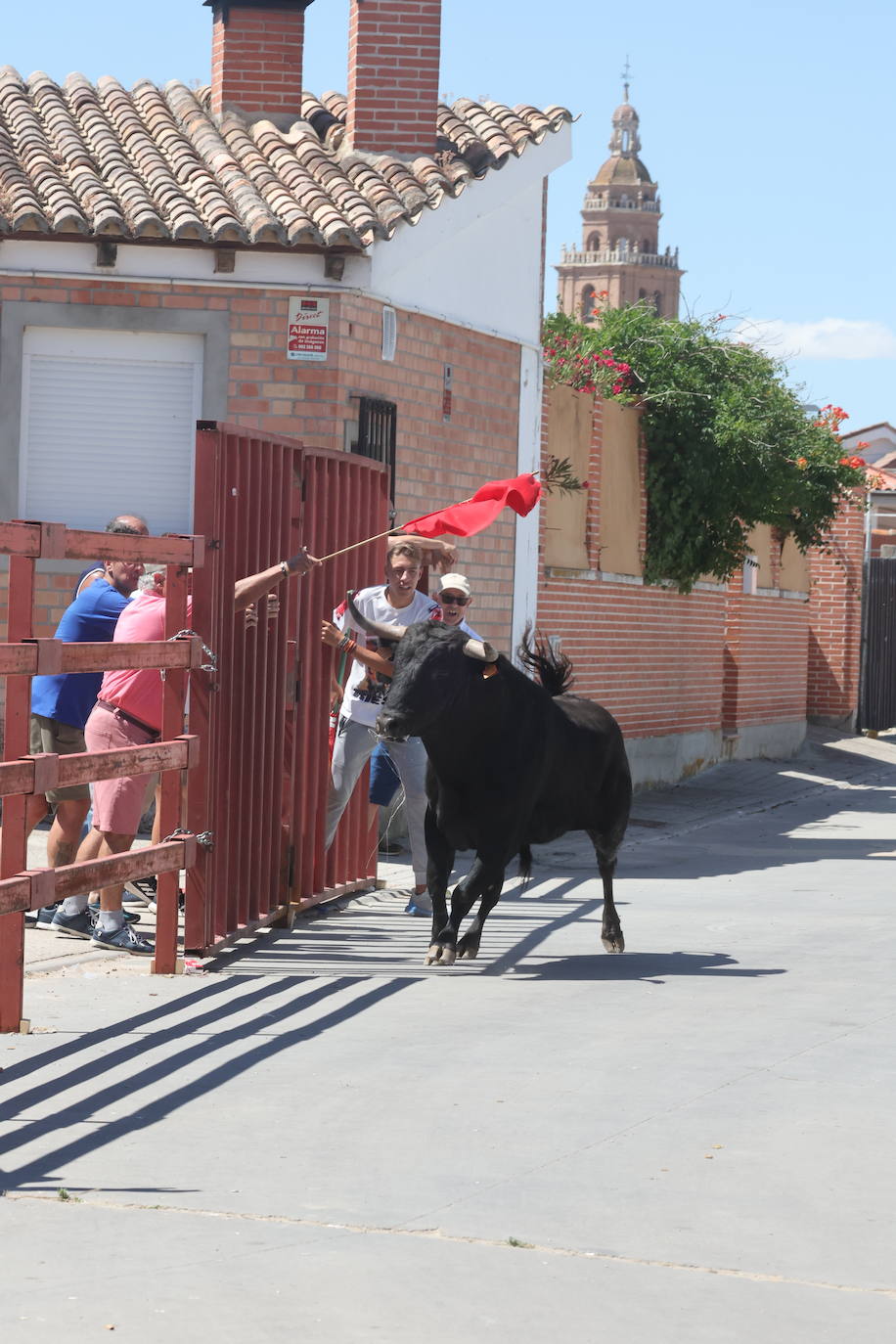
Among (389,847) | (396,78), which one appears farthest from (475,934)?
(396,78)

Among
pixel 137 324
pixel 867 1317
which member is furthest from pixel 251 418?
pixel 867 1317

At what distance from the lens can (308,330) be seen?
14.5 m

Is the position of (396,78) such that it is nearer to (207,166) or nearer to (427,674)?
(207,166)

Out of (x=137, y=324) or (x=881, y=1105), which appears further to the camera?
(x=137, y=324)

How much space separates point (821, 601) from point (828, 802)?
9447 mm

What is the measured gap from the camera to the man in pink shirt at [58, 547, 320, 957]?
9453mm

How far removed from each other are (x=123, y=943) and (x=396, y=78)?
9.37 metres

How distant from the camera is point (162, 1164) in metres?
5.88

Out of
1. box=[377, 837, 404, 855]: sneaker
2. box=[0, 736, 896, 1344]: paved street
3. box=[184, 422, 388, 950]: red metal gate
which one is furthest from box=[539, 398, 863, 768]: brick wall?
box=[0, 736, 896, 1344]: paved street

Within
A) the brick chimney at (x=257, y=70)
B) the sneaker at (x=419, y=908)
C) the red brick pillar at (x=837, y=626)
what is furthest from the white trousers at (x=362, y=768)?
the red brick pillar at (x=837, y=626)

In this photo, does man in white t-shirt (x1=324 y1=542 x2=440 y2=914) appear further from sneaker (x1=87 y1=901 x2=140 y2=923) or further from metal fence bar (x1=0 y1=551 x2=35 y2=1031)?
metal fence bar (x1=0 y1=551 x2=35 y2=1031)

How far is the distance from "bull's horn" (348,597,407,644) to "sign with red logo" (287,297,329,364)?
439 centimetres

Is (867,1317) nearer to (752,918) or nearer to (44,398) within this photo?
(752,918)

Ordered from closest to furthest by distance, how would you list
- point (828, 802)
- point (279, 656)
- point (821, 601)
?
1. point (279, 656)
2. point (828, 802)
3. point (821, 601)
